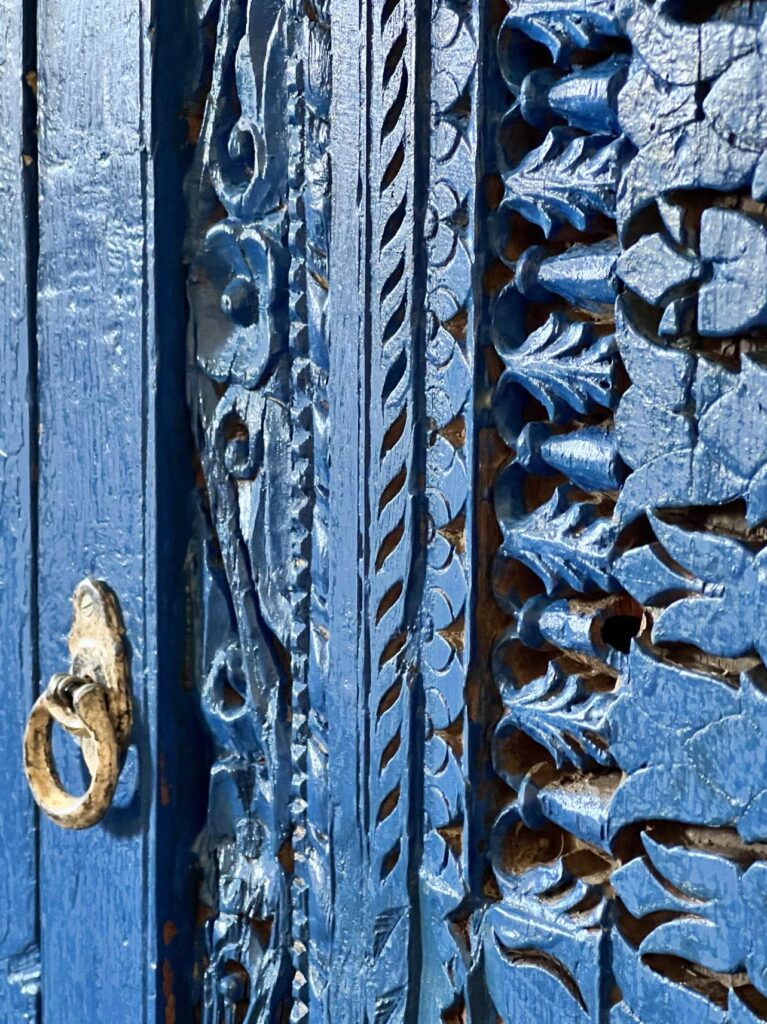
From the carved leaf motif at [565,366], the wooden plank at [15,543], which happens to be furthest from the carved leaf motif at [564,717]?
the wooden plank at [15,543]

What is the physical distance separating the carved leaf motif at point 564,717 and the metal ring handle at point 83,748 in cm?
30

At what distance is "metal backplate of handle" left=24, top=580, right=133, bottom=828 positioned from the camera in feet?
2.85

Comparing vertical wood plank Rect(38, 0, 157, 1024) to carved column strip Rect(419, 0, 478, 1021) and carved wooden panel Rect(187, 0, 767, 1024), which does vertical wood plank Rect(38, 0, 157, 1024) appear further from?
carved column strip Rect(419, 0, 478, 1021)

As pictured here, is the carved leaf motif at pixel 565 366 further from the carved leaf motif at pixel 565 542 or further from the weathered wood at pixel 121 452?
the weathered wood at pixel 121 452

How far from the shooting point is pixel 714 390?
1.96ft

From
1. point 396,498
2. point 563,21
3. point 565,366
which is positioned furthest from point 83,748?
point 563,21

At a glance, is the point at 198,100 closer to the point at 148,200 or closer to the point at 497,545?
A: the point at 148,200

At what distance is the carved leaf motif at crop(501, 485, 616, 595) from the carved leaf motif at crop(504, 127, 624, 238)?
14cm

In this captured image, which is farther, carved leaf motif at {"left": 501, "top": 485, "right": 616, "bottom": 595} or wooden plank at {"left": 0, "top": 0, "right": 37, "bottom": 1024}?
wooden plank at {"left": 0, "top": 0, "right": 37, "bottom": 1024}

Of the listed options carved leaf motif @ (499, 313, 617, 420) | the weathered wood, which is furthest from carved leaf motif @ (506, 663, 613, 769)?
the weathered wood

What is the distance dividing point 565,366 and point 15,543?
0.45m

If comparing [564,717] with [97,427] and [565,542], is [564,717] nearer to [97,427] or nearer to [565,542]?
[565,542]

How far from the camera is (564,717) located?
0.67 metres

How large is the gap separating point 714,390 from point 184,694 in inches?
17.1
